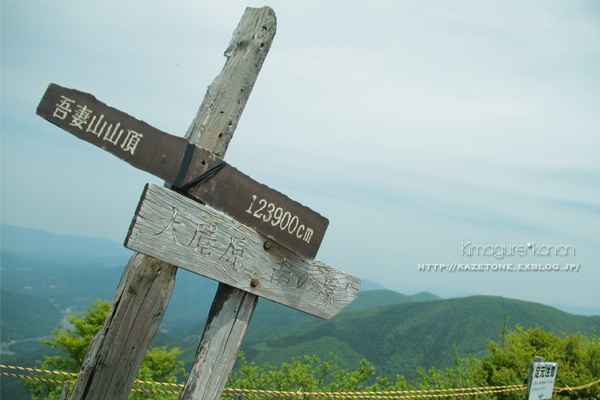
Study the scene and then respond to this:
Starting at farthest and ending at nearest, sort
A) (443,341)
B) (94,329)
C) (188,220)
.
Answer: (443,341) < (94,329) < (188,220)

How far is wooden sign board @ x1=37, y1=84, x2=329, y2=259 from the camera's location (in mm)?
1871

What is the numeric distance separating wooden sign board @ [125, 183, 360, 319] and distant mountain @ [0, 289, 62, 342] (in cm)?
15228

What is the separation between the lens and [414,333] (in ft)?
234

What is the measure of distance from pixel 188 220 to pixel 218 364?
95cm

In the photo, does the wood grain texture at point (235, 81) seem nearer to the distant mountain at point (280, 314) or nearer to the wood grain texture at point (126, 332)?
the wood grain texture at point (126, 332)

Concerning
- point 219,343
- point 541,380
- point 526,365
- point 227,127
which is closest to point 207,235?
point 219,343

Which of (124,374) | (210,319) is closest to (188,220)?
(210,319)

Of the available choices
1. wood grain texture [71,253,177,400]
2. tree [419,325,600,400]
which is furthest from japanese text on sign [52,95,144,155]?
tree [419,325,600,400]

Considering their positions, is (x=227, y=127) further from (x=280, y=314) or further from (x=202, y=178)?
(x=280, y=314)

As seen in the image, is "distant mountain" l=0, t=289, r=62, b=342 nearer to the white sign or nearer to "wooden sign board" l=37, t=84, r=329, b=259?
the white sign

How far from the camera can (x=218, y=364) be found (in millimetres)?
2188

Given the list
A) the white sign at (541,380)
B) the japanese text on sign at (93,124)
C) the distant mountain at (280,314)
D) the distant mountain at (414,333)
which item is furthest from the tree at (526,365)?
the distant mountain at (280,314)

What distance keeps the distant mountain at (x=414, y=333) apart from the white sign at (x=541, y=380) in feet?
195

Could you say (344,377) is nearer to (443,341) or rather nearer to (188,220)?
(188,220)
